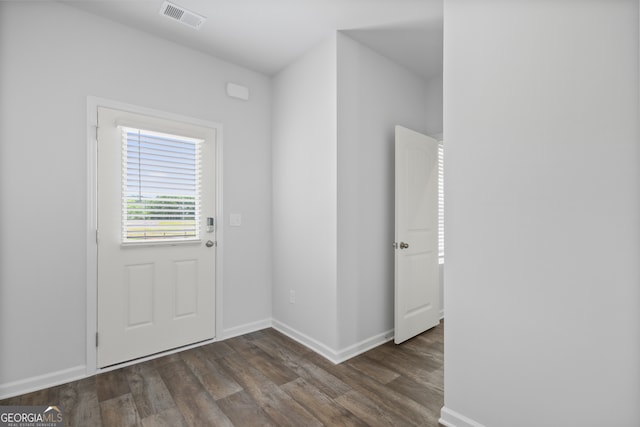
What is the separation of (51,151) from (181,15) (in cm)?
141

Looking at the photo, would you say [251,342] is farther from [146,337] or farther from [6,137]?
[6,137]

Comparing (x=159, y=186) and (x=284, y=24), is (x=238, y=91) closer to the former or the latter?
(x=284, y=24)

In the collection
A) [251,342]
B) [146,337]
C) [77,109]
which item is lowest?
[251,342]

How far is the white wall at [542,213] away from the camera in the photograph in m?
1.29

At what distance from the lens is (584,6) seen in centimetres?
135

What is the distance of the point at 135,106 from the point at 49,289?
1553 millimetres

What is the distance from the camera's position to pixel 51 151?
2.22 metres

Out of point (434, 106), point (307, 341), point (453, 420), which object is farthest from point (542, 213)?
point (434, 106)

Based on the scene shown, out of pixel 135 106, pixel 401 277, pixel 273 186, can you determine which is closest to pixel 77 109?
pixel 135 106

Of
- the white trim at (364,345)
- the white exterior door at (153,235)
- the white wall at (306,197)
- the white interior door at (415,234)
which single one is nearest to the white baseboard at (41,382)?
the white exterior door at (153,235)

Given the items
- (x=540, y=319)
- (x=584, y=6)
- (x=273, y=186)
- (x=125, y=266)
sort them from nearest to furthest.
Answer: (x=584, y=6)
(x=540, y=319)
(x=125, y=266)
(x=273, y=186)

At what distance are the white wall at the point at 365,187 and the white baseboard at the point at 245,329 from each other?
108 cm

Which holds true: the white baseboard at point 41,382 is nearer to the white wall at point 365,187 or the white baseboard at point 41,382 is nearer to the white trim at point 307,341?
the white trim at point 307,341

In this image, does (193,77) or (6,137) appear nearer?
(6,137)
